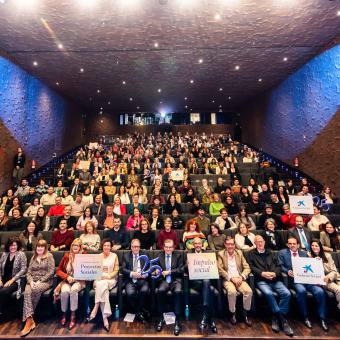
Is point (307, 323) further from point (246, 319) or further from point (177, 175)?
point (177, 175)

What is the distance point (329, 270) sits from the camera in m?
3.41

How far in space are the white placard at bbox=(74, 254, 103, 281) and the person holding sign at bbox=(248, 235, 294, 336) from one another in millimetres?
2035

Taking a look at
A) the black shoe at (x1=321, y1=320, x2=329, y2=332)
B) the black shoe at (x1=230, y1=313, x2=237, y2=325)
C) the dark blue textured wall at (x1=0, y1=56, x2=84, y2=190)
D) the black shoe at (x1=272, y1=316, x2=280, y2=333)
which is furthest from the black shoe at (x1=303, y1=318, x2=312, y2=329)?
the dark blue textured wall at (x1=0, y1=56, x2=84, y2=190)

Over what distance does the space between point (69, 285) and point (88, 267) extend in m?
0.33

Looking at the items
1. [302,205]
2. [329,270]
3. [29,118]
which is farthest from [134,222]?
[29,118]

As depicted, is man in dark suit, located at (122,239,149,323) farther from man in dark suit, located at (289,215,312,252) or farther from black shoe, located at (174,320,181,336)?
man in dark suit, located at (289,215,312,252)

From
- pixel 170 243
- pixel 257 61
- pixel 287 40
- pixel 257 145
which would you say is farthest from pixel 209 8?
pixel 257 145

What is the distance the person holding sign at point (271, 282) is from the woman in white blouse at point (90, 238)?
235 centimetres

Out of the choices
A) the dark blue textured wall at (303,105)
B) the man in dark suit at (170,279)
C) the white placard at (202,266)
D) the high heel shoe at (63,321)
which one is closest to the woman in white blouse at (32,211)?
the high heel shoe at (63,321)

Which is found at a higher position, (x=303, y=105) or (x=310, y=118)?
(x=303, y=105)

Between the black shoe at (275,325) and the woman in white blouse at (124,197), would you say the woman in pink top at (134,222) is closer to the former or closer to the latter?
the woman in white blouse at (124,197)

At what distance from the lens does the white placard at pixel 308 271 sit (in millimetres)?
3152

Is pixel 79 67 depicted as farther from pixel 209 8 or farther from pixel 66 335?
pixel 66 335

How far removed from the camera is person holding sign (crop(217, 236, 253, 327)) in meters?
3.12
